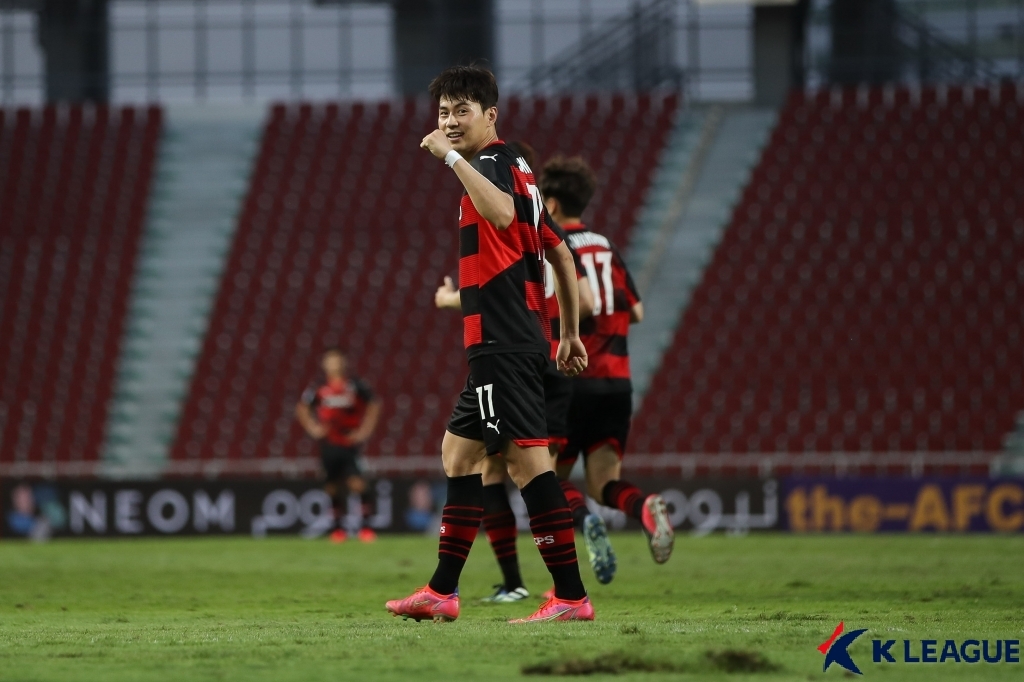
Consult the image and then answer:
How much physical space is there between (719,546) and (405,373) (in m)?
8.99

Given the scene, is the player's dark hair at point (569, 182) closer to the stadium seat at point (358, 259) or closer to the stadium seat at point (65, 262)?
the stadium seat at point (358, 259)

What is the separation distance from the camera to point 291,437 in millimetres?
21891

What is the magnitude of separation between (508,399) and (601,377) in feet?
9.05

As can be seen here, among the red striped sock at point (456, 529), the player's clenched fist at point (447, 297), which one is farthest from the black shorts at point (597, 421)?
the red striped sock at point (456, 529)

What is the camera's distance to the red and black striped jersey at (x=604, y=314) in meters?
8.70

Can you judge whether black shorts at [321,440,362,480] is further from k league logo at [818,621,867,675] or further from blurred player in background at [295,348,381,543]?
k league logo at [818,621,867,675]

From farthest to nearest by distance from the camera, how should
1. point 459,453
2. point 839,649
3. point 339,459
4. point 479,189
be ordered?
1. point 339,459
2. point 459,453
3. point 479,189
4. point 839,649

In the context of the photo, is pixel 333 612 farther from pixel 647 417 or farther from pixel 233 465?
pixel 647 417

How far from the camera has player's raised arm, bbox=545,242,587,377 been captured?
6375 mm

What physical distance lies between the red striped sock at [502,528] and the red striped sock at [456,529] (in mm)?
1291

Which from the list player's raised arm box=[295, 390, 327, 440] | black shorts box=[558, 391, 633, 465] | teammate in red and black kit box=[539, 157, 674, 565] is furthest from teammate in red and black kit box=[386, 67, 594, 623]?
player's raised arm box=[295, 390, 327, 440]

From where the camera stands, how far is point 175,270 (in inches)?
1025

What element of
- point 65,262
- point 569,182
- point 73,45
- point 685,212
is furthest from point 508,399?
point 73,45

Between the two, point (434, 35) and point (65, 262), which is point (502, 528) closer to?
point (65, 262)
